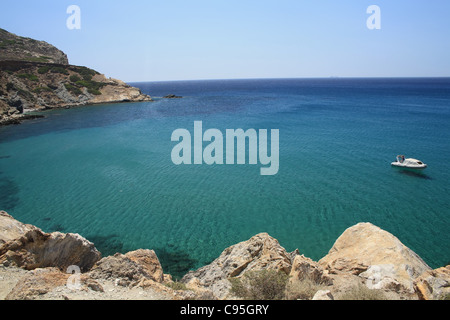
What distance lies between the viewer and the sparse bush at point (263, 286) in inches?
320

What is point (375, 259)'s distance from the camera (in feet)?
33.2

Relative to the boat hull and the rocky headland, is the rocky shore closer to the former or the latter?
the boat hull

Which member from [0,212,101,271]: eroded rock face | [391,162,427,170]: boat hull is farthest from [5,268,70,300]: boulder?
[391,162,427,170]: boat hull

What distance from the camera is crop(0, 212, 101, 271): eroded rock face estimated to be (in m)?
9.69

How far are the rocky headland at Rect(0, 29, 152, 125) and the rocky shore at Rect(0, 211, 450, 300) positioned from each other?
51917 mm

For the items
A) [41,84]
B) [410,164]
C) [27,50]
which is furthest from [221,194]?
[27,50]

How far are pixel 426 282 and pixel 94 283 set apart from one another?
9322 mm

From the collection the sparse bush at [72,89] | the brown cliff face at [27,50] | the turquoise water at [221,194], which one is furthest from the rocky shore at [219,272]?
the brown cliff face at [27,50]

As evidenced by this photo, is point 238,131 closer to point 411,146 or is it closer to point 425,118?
point 411,146

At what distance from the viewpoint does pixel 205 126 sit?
1876 inches

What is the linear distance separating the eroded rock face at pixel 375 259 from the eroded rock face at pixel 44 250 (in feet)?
32.1

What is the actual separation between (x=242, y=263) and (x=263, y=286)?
2.58 m

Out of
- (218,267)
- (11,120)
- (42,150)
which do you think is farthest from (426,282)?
(11,120)

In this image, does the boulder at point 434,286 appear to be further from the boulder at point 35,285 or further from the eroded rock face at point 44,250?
the eroded rock face at point 44,250
